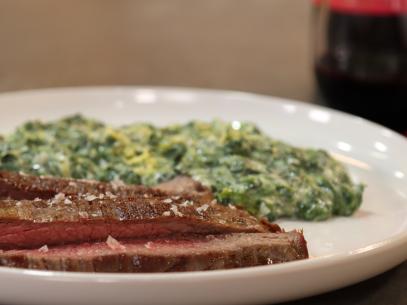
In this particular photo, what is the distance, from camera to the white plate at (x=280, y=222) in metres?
2.02

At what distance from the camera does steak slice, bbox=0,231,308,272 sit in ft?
7.36

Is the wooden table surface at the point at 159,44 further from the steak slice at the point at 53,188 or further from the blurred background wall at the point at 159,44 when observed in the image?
the steak slice at the point at 53,188

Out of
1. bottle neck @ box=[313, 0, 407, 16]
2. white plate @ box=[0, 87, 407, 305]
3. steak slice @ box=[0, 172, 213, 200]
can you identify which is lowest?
white plate @ box=[0, 87, 407, 305]

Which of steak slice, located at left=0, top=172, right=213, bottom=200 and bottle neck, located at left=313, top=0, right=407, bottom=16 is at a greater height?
bottle neck, located at left=313, top=0, right=407, bottom=16

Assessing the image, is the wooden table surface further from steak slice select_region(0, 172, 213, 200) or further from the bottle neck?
steak slice select_region(0, 172, 213, 200)

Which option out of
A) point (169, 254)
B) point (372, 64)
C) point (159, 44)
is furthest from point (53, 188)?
point (159, 44)

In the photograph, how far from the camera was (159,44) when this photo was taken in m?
7.21

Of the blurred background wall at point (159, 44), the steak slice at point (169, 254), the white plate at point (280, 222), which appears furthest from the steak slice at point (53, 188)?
the blurred background wall at point (159, 44)

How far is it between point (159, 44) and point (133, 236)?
496 centimetres

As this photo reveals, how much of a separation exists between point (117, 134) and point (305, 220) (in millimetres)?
1009

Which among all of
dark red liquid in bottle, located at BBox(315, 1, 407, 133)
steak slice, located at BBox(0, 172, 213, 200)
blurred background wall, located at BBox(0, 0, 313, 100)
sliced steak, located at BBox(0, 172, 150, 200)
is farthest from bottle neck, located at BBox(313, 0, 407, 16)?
sliced steak, located at BBox(0, 172, 150, 200)

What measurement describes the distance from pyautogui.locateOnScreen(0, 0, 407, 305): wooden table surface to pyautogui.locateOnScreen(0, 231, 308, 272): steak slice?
2947 millimetres

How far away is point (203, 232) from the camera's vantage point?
98.5 inches

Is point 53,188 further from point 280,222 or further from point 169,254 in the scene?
point 280,222
